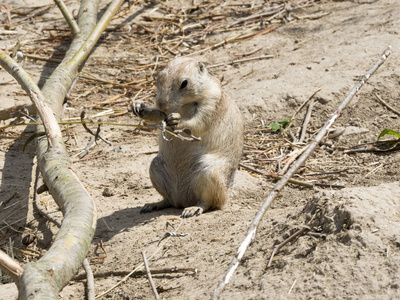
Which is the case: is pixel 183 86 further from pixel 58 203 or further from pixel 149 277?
pixel 149 277

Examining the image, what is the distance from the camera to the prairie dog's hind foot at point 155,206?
5.57 m

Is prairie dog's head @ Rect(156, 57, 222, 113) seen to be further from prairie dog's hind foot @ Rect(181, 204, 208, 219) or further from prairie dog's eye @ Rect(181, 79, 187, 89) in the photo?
prairie dog's hind foot @ Rect(181, 204, 208, 219)

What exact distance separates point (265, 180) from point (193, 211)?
4.49ft

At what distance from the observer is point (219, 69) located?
8.91m

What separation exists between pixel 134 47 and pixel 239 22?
6.48 ft

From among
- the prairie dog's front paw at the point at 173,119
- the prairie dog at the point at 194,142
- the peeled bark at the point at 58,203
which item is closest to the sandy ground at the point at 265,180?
the prairie dog at the point at 194,142

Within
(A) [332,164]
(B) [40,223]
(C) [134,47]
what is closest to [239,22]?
(C) [134,47]

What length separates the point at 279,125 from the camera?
24.5 feet

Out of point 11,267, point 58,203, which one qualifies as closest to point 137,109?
point 58,203

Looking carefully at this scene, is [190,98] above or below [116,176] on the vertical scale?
above

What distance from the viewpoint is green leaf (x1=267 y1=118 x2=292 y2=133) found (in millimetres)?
7438

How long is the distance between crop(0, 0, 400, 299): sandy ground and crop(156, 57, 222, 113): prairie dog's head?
1117 millimetres

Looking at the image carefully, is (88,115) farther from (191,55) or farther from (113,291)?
(113,291)

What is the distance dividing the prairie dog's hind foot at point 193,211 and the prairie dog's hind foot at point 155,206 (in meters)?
0.38
